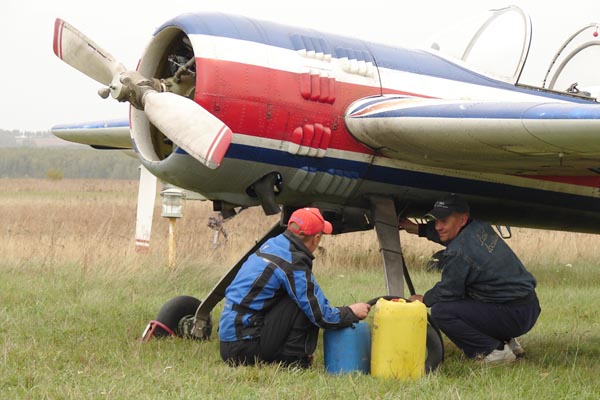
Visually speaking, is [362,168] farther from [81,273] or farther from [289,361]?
[81,273]

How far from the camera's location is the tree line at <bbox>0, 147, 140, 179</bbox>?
95875 millimetres

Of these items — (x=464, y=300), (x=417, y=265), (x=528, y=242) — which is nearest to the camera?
(x=464, y=300)

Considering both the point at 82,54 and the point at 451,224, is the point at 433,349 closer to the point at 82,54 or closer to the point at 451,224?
the point at 451,224

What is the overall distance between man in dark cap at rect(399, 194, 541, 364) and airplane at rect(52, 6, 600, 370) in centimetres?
27

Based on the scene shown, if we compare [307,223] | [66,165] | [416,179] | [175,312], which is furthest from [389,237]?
[66,165]

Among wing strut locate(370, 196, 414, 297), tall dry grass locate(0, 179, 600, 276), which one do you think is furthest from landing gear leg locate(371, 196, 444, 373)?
tall dry grass locate(0, 179, 600, 276)

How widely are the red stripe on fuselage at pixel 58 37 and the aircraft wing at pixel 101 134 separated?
1.81 metres

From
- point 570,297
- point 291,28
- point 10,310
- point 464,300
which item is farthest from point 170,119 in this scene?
point 570,297

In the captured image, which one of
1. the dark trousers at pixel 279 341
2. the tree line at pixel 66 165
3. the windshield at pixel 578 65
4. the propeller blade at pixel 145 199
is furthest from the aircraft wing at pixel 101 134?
the tree line at pixel 66 165

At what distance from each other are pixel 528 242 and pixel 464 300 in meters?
10.6

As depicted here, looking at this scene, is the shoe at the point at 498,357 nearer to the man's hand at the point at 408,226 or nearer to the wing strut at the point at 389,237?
the wing strut at the point at 389,237

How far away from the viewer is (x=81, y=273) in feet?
33.0

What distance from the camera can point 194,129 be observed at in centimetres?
535

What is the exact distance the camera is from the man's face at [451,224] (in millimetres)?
6043
